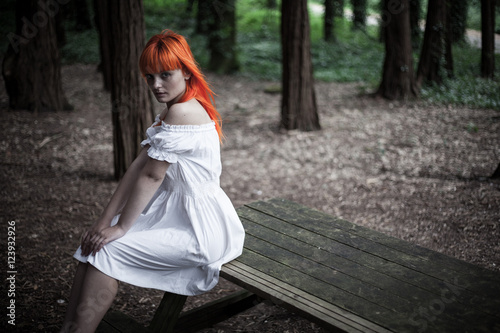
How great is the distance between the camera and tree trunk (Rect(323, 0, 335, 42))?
16.1 m

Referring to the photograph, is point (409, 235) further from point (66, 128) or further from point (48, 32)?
point (48, 32)

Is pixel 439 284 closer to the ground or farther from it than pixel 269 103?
closer to the ground

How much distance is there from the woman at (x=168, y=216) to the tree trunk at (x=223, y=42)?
10.8 metres

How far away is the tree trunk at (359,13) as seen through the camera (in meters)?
15.1

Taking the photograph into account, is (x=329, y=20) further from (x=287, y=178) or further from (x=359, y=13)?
(x=287, y=178)

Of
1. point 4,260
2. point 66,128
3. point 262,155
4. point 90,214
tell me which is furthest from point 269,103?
point 4,260

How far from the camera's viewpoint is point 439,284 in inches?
87.0

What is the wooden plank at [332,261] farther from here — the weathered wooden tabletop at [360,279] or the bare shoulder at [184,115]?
the bare shoulder at [184,115]

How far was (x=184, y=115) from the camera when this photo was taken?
2.39 m

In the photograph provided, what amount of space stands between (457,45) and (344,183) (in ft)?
27.3

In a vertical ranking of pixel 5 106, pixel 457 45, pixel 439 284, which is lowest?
pixel 439 284

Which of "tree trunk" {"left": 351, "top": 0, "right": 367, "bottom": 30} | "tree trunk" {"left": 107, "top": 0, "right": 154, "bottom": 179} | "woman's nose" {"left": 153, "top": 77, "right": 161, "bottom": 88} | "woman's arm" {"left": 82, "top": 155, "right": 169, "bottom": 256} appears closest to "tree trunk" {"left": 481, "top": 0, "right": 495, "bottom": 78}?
"tree trunk" {"left": 351, "top": 0, "right": 367, "bottom": 30}

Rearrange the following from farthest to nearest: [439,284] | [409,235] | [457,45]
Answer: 1. [457,45]
2. [409,235]
3. [439,284]

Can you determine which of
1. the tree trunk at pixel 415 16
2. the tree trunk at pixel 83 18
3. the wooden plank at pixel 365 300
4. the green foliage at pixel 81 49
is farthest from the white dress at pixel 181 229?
the tree trunk at pixel 83 18
